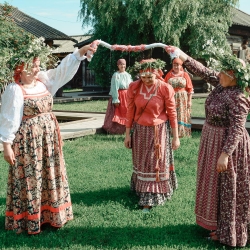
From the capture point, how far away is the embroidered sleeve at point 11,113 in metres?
3.75

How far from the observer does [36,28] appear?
2145 cm

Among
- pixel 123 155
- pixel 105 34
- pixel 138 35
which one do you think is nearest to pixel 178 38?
pixel 138 35

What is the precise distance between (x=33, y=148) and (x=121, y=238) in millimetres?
1268

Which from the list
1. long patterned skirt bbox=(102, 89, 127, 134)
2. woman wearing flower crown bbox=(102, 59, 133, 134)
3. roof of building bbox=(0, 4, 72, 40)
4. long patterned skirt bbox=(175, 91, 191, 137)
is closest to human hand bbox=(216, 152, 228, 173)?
long patterned skirt bbox=(175, 91, 191, 137)

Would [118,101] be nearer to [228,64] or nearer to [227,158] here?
[228,64]

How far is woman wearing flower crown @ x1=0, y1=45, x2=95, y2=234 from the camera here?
381cm

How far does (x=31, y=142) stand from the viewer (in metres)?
3.91

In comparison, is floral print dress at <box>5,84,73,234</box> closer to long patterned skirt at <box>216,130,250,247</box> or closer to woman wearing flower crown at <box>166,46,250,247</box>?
woman wearing flower crown at <box>166,46,250,247</box>

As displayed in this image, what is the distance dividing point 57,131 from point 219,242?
77.3 inches

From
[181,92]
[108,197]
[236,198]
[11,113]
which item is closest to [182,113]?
[181,92]

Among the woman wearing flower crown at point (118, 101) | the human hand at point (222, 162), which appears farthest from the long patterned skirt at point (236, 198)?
the woman wearing flower crown at point (118, 101)

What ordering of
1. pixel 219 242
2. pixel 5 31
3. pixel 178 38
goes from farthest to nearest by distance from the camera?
pixel 178 38 < pixel 5 31 < pixel 219 242

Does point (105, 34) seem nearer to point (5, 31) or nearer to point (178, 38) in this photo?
point (178, 38)

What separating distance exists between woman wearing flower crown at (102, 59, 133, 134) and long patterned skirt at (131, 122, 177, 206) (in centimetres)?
430
